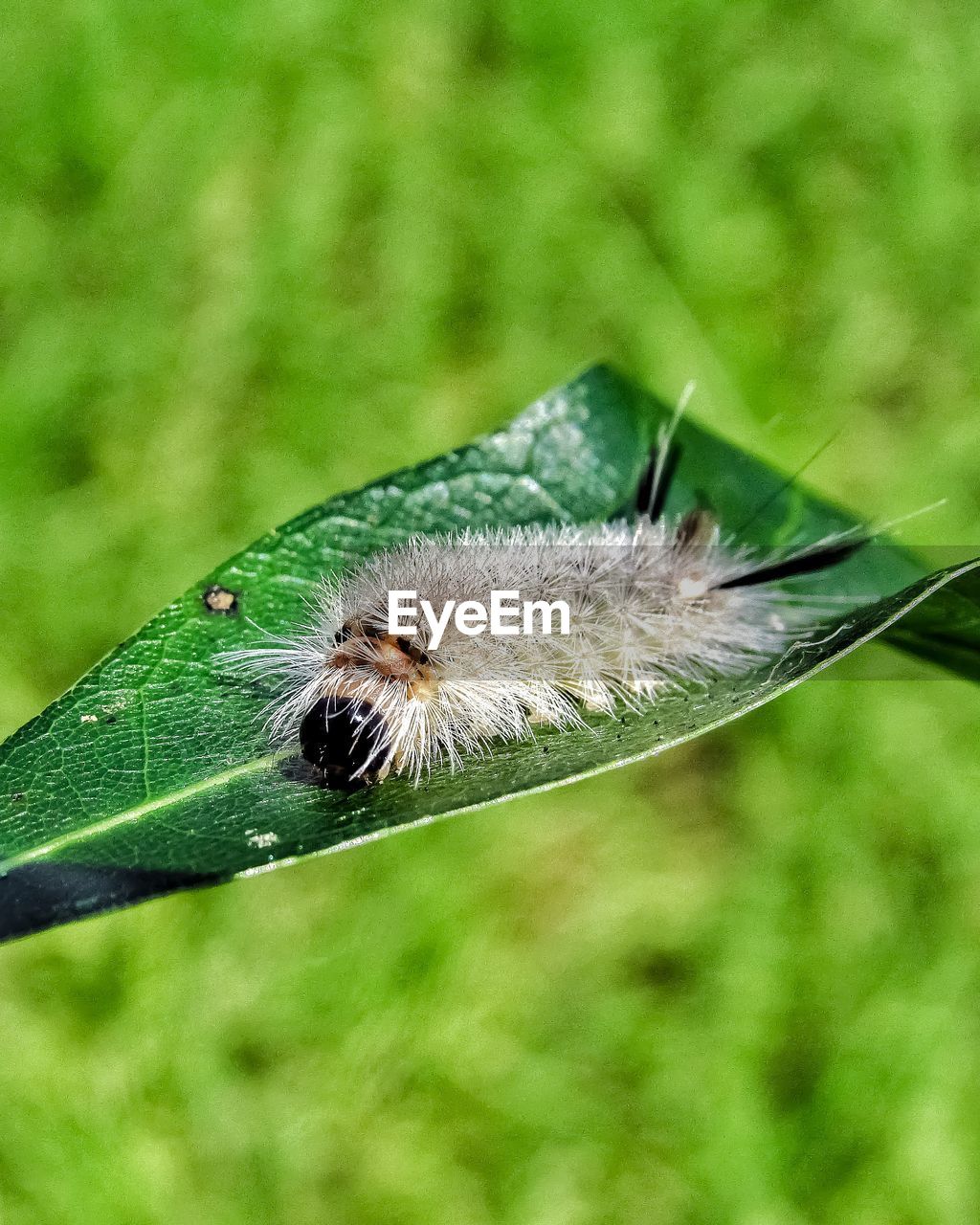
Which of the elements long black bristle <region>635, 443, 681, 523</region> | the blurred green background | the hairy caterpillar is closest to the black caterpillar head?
the hairy caterpillar

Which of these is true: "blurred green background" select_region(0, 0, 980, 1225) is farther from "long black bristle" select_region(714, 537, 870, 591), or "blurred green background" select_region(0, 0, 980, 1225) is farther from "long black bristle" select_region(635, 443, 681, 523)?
"long black bristle" select_region(635, 443, 681, 523)

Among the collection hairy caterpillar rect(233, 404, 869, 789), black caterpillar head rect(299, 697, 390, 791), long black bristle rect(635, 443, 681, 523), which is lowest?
black caterpillar head rect(299, 697, 390, 791)

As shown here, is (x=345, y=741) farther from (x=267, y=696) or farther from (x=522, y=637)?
(x=522, y=637)

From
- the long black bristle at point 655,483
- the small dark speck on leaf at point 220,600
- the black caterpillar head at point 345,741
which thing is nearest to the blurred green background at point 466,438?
the long black bristle at point 655,483

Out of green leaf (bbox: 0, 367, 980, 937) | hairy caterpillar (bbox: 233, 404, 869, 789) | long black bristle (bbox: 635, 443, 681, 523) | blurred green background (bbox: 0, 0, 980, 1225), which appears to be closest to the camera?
green leaf (bbox: 0, 367, 980, 937)

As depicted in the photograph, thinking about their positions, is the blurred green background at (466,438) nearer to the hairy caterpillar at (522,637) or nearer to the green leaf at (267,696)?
the hairy caterpillar at (522,637)

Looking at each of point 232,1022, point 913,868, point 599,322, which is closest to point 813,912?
point 913,868
